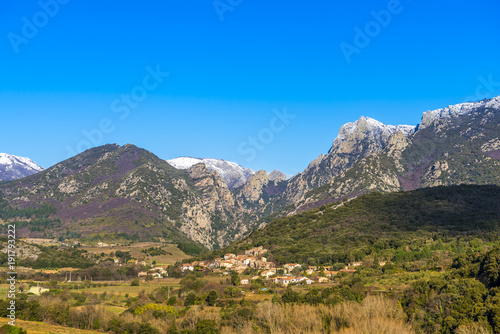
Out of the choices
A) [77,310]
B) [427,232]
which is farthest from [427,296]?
[427,232]

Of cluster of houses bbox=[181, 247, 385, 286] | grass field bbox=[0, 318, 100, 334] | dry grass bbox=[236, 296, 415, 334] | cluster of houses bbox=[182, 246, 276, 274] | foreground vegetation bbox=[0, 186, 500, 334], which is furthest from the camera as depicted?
cluster of houses bbox=[182, 246, 276, 274]

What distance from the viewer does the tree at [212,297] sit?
84312 mm

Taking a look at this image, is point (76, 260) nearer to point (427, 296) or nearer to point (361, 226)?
point (361, 226)

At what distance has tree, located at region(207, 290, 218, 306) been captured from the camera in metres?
84.3

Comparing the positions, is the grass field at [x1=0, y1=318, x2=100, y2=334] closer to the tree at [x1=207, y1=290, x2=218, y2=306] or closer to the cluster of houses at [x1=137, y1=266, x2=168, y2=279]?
the tree at [x1=207, y1=290, x2=218, y2=306]

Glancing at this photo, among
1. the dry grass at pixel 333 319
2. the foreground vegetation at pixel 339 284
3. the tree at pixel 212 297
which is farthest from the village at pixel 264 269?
the dry grass at pixel 333 319

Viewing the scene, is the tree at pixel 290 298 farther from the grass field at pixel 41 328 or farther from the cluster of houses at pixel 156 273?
the cluster of houses at pixel 156 273

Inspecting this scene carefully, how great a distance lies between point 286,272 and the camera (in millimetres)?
120250

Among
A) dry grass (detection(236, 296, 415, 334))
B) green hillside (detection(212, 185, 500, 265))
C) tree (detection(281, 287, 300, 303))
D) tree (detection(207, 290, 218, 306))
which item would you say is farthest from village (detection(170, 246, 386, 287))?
dry grass (detection(236, 296, 415, 334))

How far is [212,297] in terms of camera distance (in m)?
85.7

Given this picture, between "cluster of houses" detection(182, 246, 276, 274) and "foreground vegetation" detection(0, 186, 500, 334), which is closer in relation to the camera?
"foreground vegetation" detection(0, 186, 500, 334)

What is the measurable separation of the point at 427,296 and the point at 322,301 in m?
14.7

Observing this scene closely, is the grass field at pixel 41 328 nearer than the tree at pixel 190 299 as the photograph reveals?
Yes

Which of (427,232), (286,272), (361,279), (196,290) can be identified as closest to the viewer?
(361,279)
